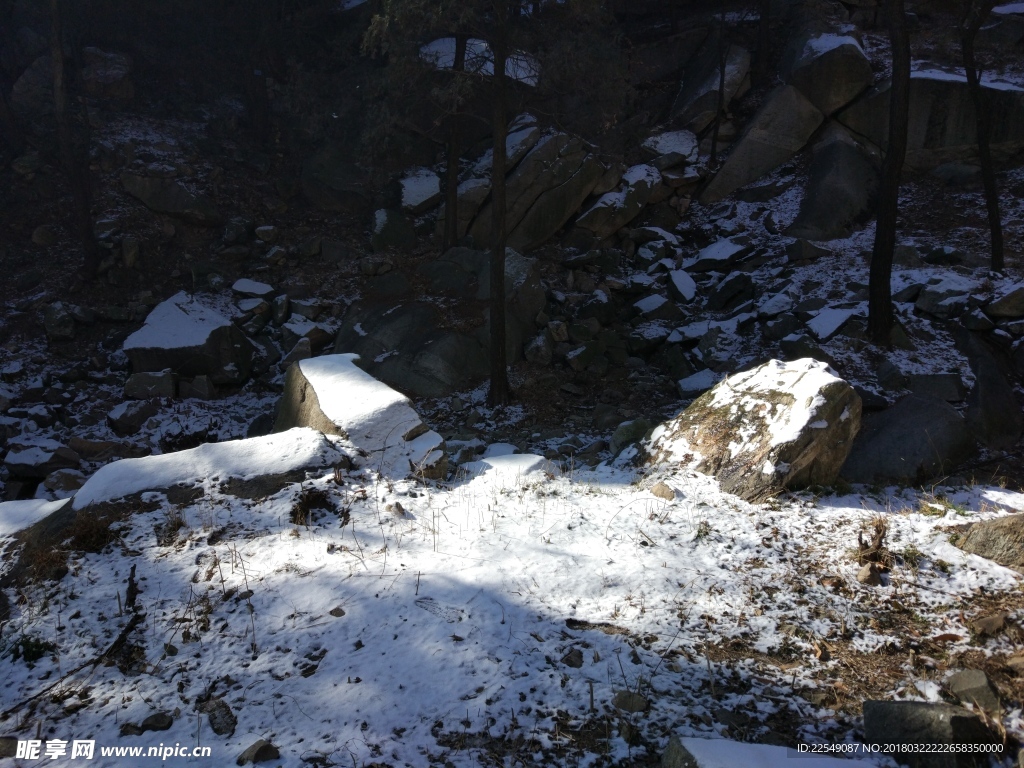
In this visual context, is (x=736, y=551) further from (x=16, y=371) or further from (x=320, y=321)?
(x=16, y=371)

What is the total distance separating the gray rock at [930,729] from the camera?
109 inches

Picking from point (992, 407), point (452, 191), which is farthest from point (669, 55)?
point (992, 407)

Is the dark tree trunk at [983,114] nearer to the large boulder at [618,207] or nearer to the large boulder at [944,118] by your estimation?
the large boulder at [944,118]

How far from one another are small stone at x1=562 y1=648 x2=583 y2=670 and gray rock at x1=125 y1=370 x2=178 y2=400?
38.4 feet

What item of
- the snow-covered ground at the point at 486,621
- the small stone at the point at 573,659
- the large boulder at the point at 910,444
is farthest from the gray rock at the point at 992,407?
the small stone at the point at 573,659

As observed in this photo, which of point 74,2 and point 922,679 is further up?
point 74,2

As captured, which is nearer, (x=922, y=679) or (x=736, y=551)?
(x=922, y=679)

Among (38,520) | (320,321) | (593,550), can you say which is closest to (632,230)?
(320,321)

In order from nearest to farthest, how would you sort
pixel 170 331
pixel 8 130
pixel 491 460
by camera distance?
pixel 491 460, pixel 170 331, pixel 8 130

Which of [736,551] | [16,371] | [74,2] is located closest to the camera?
[736,551]

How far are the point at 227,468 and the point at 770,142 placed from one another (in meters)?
18.7

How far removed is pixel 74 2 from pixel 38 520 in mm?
19011

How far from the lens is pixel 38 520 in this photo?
496 centimetres

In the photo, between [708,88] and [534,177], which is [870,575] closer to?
[534,177]
